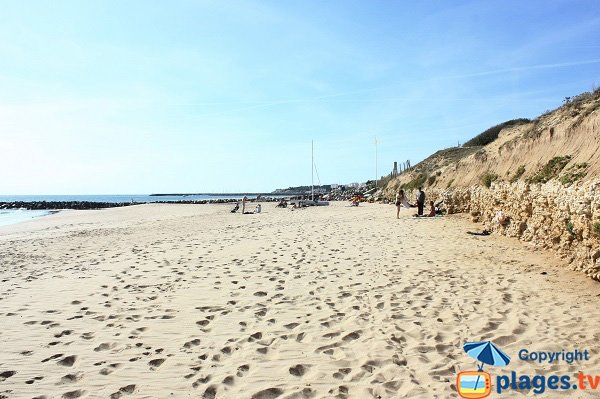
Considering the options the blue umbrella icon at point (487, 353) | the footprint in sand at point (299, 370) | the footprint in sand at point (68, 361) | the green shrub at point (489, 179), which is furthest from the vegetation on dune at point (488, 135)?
the footprint in sand at point (68, 361)

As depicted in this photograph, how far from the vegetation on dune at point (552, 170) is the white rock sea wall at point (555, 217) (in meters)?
0.32

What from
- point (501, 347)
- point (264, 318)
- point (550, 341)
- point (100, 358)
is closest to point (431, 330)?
point (501, 347)

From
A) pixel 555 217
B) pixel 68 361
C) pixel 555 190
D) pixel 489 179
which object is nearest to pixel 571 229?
pixel 555 217

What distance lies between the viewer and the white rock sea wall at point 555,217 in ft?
24.9

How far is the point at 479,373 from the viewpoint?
13.4 feet

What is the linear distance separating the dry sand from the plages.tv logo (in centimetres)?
12

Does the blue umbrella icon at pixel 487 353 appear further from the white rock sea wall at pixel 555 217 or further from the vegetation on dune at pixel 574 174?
the vegetation on dune at pixel 574 174

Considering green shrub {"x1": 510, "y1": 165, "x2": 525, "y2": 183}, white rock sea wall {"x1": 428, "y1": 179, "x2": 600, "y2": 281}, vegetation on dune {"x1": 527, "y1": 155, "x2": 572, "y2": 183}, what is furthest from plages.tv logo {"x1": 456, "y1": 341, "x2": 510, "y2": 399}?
green shrub {"x1": 510, "y1": 165, "x2": 525, "y2": 183}

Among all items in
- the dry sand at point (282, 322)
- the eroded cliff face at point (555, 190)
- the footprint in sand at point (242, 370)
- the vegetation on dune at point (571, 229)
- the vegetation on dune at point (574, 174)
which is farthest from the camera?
the vegetation on dune at point (574, 174)

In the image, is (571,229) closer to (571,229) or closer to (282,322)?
(571,229)

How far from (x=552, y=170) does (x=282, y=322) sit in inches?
415

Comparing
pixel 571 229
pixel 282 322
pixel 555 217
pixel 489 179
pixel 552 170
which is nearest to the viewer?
pixel 282 322

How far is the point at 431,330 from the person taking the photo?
5.13 m

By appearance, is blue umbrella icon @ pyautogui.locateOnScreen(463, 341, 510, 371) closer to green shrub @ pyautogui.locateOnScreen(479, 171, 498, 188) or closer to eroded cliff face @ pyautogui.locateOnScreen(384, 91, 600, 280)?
eroded cliff face @ pyautogui.locateOnScreen(384, 91, 600, 280)
